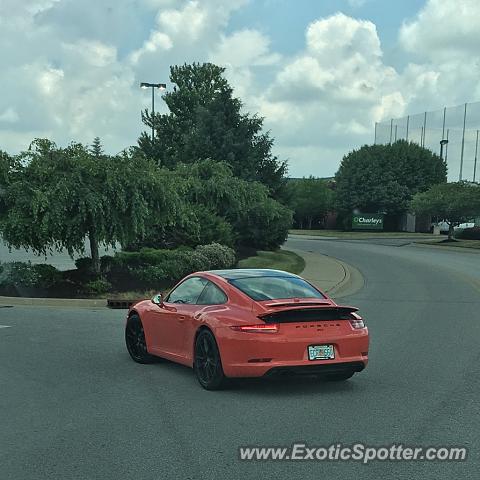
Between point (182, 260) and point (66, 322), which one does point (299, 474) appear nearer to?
point (66, 322)

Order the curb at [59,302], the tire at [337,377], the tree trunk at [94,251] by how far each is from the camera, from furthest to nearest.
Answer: the tree trunk at [94,251] → the curb at [59,302] → the tire at [337,377]

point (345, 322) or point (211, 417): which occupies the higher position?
point (345, 322)

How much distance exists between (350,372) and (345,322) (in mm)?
640

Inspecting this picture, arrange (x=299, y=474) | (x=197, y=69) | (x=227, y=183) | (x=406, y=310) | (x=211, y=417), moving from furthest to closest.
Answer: (x=197, y=69), (x=227, y=183), (x=406, y=310), (x=211, y=417), (x=299, y=474)

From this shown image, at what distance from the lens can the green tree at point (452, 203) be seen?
1892 inches

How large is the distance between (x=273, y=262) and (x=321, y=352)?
1997 centimetres

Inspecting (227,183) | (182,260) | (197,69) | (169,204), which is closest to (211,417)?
(169,204)

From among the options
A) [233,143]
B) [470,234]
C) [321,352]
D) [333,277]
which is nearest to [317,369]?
[321,352]

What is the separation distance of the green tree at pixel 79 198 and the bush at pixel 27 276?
2.13 ft

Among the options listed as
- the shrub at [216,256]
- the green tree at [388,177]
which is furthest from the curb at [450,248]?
the green tree at [388,177]

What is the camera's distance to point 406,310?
14.9 meters

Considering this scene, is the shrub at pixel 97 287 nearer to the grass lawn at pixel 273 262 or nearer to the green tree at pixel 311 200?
the grass lawn at pixel 273 262

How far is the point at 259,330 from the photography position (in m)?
6.95

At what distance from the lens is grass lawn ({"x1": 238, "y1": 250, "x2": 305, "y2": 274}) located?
82.3 ft
